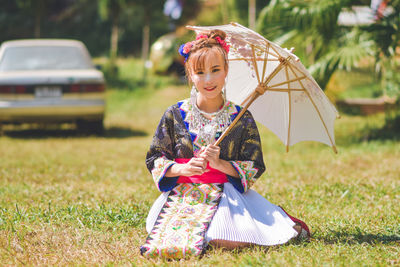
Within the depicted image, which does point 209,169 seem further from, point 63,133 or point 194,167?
point 63,133

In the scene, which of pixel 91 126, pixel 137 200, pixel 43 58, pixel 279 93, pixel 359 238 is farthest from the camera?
pixel 91 126

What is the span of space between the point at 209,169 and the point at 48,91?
5577 millimetres

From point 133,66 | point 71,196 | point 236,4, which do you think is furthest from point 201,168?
point 133,66

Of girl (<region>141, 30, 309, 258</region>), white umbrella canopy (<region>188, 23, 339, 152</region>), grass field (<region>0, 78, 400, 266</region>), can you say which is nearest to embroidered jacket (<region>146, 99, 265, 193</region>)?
girl (<region>141, 30, 309, 258</region>)

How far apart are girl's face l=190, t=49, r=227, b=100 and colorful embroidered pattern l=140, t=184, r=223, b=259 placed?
0.58 m

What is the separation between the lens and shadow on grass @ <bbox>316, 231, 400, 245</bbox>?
120 inches

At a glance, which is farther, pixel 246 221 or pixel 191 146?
pixel 191 146

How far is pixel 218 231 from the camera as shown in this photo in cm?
278

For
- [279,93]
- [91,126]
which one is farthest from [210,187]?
[91,126]

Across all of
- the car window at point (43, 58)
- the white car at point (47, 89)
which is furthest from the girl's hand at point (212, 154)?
the car window at point (43, 58)

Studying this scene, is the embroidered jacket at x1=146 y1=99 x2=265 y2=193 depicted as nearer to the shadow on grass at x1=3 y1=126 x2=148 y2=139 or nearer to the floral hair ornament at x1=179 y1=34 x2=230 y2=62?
the floral hair ornament at x1=179 y1=34 x2=230 y2=62

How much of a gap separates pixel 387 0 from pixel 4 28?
2395cm

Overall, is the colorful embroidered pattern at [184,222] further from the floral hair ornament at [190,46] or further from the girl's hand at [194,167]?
the floral hair ornament at [190,46]

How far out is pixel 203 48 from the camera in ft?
9.75
